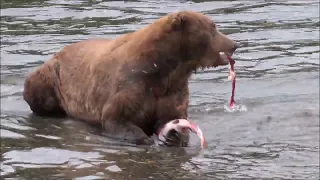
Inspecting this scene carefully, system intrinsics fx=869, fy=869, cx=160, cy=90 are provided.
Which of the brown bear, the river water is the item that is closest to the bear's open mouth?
the brown bear

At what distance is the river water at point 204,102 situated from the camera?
7.14 metres

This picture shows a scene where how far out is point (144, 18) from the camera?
52.1ft

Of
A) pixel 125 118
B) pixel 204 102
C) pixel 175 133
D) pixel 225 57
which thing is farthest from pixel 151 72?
pixel 204 102

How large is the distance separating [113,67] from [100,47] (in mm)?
772

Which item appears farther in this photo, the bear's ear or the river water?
the bear's ear

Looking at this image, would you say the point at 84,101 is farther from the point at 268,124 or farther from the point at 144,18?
the point at 144,18

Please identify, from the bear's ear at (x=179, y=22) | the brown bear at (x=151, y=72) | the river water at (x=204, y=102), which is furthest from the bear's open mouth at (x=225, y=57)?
the river water at (x=204, y=102)

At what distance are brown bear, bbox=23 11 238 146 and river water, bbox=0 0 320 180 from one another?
32 cm

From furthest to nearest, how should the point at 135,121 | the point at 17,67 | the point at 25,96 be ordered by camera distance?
the point at 17,67, the point at 25,96, the point at 135,121

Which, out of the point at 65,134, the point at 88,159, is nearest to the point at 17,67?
the point at 65,134

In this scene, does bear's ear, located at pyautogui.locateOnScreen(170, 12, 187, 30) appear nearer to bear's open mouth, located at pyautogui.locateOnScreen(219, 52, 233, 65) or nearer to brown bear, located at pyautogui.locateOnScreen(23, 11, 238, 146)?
brown bear, located at pyautogui.locateOnScreen(23, 11, 238, 146)

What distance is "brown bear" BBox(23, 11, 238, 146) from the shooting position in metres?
8.57

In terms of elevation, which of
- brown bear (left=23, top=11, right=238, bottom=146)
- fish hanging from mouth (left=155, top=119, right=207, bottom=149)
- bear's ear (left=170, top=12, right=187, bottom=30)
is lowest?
fish hanging from mouth (left=155, top=119, right=207, bottom=149)

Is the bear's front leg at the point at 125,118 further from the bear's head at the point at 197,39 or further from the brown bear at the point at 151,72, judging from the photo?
the bear's head at the point at 197,39
